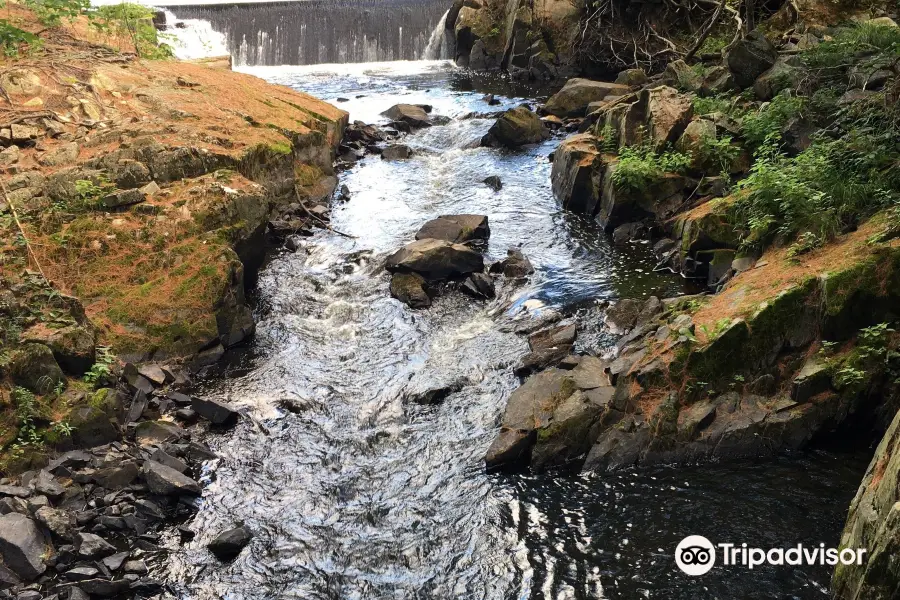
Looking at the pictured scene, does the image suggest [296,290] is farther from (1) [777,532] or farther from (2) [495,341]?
(1) [777,532]

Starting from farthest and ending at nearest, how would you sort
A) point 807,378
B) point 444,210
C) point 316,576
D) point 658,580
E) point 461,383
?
point 444,210 < point 461,383 < point 807,378 < point 316,576 < point 658,580

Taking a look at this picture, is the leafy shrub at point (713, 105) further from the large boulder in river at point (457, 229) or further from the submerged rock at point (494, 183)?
the large boulder in river at point (457, 229)

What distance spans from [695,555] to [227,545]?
16.2 feet

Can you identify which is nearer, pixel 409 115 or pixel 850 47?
pixel 850 47

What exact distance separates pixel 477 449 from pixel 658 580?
2.92m

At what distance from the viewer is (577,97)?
22516 mm

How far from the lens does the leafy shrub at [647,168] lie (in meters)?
14.4

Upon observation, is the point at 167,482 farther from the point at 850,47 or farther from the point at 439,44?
the point at 439,44

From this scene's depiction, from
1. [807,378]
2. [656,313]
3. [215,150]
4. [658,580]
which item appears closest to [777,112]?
[656,313]

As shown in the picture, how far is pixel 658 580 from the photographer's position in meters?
6.68

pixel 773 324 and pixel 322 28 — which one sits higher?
pixel 322 28

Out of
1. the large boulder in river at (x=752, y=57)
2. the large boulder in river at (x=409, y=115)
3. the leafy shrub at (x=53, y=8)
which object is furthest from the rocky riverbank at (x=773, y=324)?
the leafy shrub at (x=53, y=8)

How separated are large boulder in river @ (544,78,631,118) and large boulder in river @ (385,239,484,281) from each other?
36.1ft

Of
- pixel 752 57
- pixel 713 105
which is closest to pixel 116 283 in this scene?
pixel 713 105
